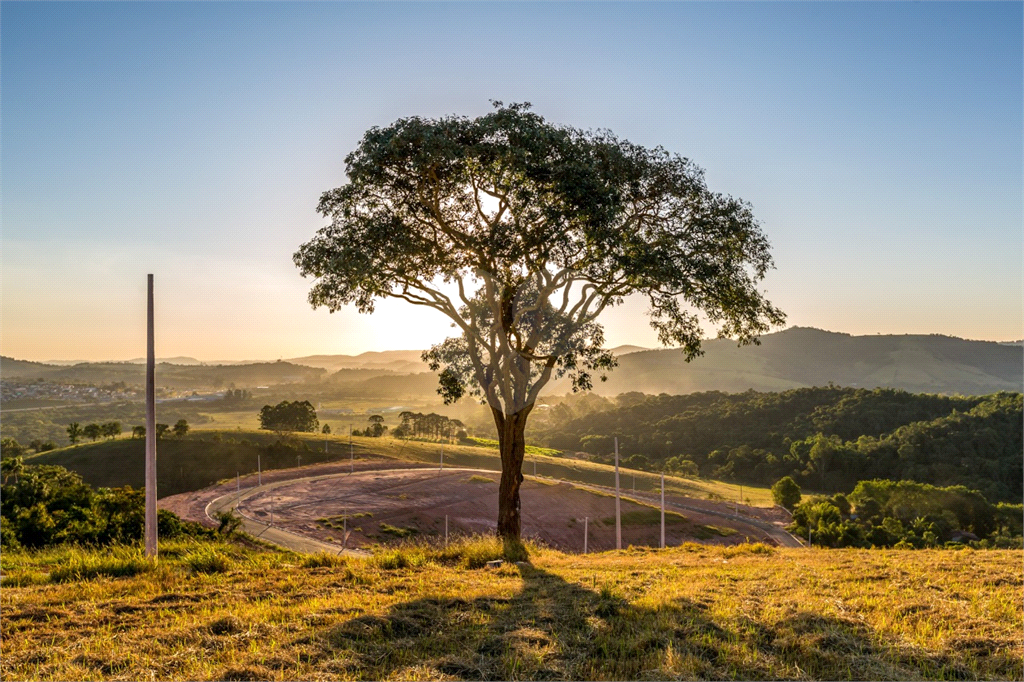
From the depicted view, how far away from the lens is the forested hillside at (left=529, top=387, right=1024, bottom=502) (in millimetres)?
117000

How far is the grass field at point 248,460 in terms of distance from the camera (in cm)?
8456

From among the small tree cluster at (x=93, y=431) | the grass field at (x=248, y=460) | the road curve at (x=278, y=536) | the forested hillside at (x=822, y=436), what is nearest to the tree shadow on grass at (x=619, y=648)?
the road curve at (x=278, y=536)

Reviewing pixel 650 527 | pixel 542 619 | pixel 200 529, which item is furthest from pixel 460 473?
pixel 542 619

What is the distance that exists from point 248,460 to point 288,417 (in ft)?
158

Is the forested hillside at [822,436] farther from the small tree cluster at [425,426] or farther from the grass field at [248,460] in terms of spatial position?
the small tree cluster at [425,426]

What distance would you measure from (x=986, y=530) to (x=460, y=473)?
2574 inches

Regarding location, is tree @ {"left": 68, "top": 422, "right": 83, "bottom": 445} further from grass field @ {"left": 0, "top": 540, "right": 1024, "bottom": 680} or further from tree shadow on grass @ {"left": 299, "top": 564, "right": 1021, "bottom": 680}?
tree shadow on grass @ {"left": 299, "top": 564, "right": 1021, "bottom": 680}

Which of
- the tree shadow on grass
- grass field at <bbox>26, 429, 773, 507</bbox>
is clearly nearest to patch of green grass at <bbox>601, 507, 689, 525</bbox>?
grass field at <bbox>26, 429, 773, 507</bbox>

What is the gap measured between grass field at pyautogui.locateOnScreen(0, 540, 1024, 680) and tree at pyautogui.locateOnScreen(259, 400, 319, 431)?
5180 inches

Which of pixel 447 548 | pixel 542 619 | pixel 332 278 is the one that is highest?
pixel 332 278

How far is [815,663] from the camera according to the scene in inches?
238

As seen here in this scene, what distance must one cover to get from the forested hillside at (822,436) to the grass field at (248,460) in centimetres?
1704

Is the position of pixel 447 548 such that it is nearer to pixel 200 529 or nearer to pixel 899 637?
pixel 899 637

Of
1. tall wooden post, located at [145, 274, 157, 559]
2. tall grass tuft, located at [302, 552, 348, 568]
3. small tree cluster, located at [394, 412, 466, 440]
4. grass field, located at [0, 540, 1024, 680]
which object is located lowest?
small tree cluster, located at [394, 412, 466, 440]
